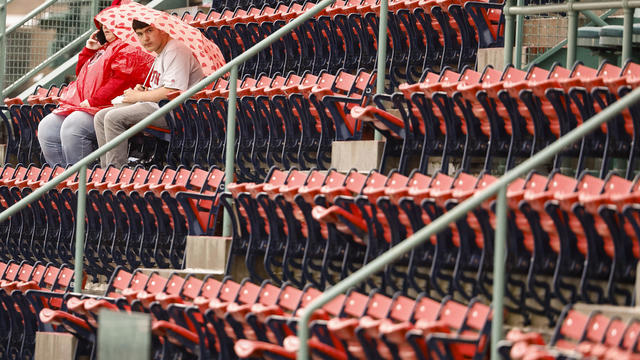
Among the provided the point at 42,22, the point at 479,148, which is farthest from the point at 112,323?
the point at 42,22

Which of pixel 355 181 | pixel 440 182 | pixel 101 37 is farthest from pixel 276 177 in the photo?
pixel 101 37

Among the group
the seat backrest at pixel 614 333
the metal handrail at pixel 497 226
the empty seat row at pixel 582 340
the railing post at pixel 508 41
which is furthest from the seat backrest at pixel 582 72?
the seat backrest at pixel 614 333

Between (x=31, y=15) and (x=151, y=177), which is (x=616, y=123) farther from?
(x=31, y=15)

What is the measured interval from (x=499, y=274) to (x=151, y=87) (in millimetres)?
2543

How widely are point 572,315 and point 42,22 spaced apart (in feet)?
14.3

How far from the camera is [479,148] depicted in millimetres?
4312

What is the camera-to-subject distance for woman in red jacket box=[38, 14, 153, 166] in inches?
216

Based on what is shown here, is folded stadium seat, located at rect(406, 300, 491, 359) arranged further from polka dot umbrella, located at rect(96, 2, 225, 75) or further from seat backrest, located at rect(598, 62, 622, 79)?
polka dot umbrella, located at rect(96, 2, 225, 75)

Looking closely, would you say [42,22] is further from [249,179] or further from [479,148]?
[479,148]

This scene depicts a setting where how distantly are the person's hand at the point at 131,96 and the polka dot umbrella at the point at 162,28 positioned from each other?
255 millimetres

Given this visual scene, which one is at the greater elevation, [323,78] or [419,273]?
[323,78]

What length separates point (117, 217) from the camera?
4.95 metres

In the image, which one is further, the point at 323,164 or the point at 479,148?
the point at 323,164

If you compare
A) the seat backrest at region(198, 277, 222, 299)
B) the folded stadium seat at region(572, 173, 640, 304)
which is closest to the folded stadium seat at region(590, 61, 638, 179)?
the folded stadium seat at region(572, 173, 640, 304)
